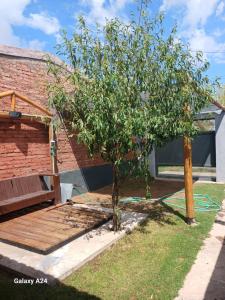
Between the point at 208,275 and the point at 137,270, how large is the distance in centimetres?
99

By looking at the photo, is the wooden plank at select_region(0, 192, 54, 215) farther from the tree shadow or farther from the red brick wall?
the tree shadow

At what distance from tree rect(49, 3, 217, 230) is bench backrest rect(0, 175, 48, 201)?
287cm

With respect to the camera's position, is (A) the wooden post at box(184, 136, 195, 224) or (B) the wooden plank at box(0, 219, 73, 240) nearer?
(B) the wooden plank at box(0, 219, 73, 240)

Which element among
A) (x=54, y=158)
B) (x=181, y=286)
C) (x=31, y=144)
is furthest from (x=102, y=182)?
(x=181, y=286)

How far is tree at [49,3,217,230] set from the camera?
14.9 ft

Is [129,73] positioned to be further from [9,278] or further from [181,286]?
[9,278]

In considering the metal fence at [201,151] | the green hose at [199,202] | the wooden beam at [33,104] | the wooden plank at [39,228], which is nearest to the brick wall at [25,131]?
the wooden beam at [33,104]

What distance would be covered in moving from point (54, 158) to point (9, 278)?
4694 millimetres

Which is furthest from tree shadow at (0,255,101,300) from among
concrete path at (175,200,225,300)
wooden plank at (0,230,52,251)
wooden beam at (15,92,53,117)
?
wooden beam at (15,92,53,117)

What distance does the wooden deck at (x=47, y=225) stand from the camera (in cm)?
492

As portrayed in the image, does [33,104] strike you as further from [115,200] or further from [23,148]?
[115,200]

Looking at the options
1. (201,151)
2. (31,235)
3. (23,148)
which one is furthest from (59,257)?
(201,151)

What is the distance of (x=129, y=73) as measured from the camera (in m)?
4.73

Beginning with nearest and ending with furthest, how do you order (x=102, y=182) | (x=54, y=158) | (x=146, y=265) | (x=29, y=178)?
1. (x=146, y=265)
2. (x=29, y=178)
3. (x=54, y=158)
4. (x=102, y=182)
